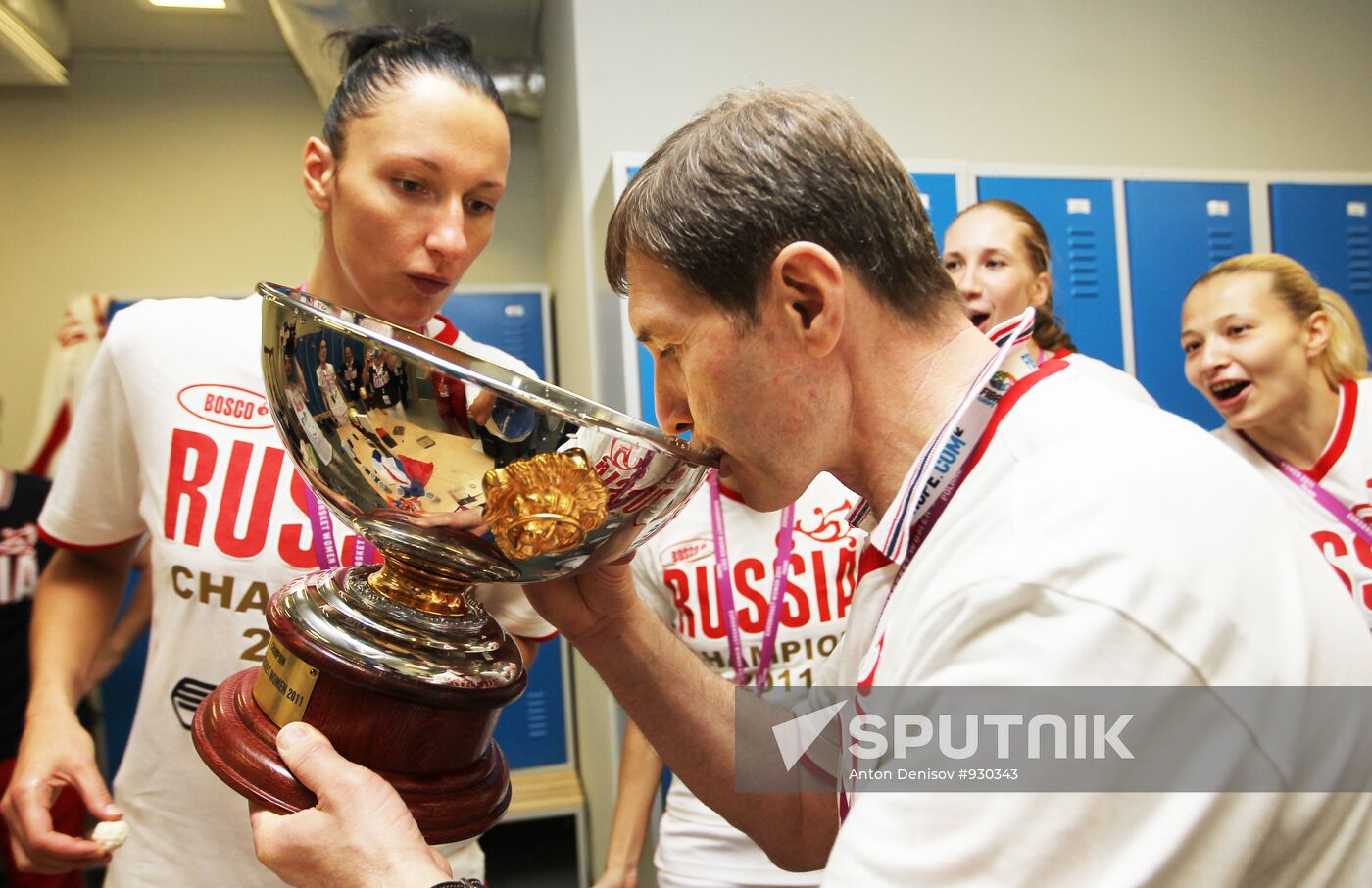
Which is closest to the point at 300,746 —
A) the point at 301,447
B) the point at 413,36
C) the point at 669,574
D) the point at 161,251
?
the point at 301,447

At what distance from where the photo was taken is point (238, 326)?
3.59ft

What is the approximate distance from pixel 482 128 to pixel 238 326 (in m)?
0.39

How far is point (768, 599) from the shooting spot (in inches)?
62.1

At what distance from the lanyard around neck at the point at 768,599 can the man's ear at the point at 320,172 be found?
2.44 ft

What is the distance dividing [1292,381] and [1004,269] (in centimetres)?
74

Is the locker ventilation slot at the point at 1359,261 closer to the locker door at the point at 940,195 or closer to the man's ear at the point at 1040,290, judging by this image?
the locker door at the point at 940,195

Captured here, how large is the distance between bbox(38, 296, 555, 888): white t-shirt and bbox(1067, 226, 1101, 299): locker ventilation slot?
235 centimetres

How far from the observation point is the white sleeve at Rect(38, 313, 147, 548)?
1074mm

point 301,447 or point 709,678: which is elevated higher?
point 301,447

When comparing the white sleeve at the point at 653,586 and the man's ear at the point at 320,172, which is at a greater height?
the man's ear at the point at 320,172

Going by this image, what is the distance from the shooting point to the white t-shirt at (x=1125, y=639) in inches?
20.0

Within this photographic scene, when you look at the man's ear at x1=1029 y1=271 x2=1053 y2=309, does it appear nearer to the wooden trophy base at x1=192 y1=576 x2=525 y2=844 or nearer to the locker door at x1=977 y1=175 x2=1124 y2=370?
the locker door at x1=977 y1=175 x2=1124 y2=370

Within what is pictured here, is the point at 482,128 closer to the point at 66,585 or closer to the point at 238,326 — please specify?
the point at 238,326

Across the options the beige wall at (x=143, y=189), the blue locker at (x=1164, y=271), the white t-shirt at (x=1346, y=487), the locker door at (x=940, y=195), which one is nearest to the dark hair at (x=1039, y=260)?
the locker door at (x=940, y=195)
